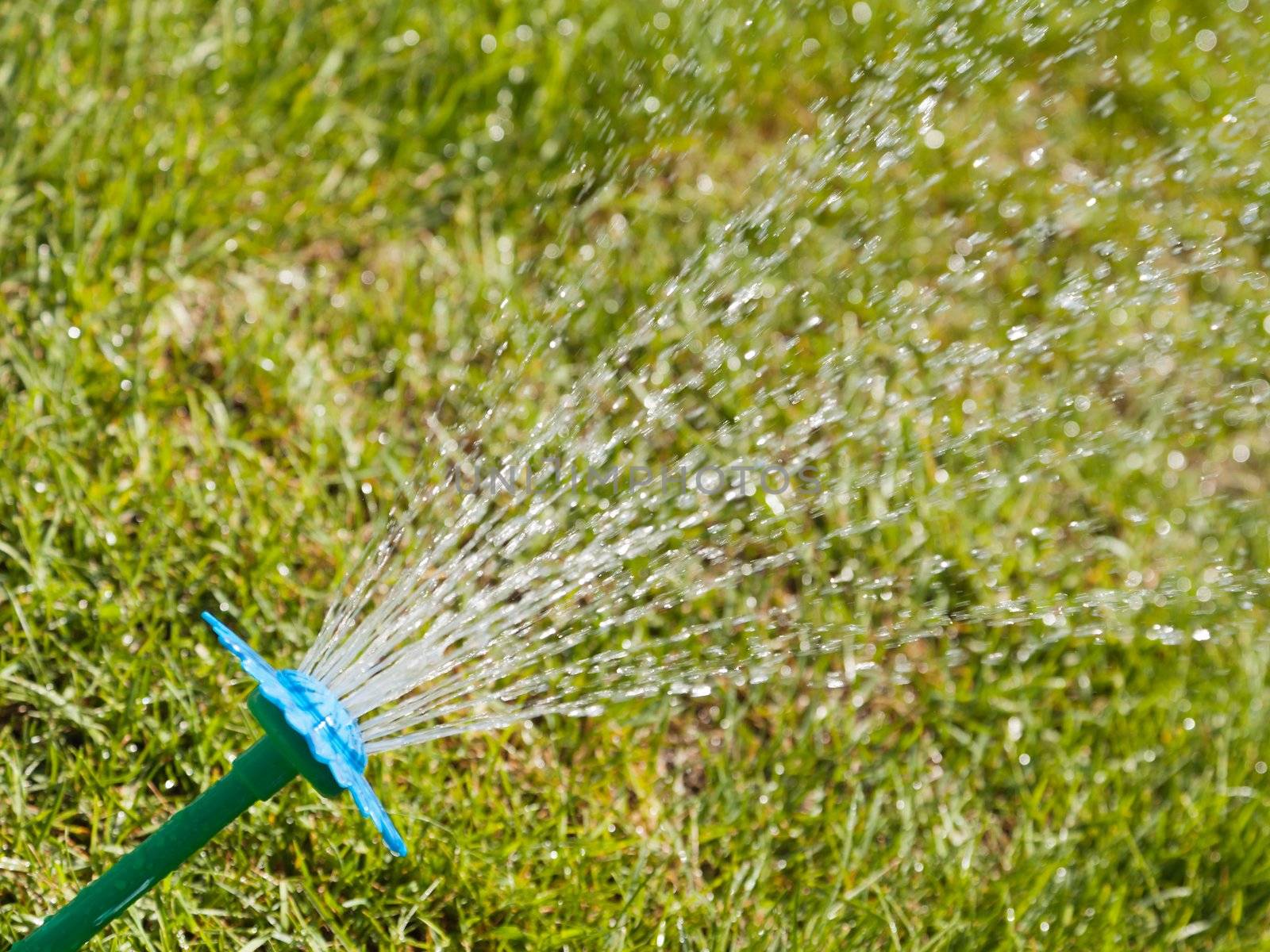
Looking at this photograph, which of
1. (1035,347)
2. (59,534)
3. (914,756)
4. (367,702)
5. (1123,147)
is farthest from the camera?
(1123,147)

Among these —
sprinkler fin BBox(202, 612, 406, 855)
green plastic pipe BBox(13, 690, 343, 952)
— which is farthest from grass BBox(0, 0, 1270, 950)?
sprinkler fin BBox(202, 612, 406, 855)

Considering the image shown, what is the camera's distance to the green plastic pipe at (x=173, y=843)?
1.44 meters

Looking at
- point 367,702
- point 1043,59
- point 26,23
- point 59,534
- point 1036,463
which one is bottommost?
point 1036,463

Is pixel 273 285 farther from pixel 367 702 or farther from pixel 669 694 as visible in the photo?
pixel 367 702

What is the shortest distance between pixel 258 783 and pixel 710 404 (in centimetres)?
142

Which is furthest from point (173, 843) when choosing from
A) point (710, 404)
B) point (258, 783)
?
point (710, 404)

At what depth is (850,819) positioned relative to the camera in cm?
214

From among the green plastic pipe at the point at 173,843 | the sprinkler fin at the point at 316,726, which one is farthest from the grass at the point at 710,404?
the sprinkler fin at the point at 316,726

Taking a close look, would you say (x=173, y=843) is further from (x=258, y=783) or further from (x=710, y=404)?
(x=710, y=404)

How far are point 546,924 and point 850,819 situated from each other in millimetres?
511

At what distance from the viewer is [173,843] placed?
147cm

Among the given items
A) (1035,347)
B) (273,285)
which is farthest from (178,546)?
(1035,347)

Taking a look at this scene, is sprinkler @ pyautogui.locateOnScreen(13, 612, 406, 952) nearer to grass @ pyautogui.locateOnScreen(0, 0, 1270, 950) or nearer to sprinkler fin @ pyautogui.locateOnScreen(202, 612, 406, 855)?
sprinkler fin @ pyautogui.locateOnScreen(202, 612, 406, 855)

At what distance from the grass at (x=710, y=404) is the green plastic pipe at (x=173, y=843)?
248 millimetres
